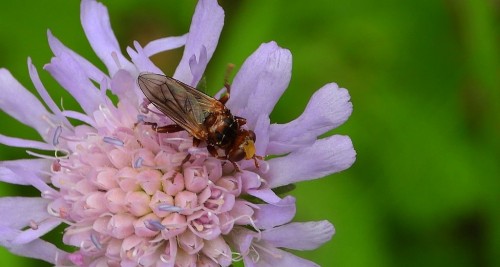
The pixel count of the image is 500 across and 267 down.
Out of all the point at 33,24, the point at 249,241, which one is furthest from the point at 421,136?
the point at 33,24

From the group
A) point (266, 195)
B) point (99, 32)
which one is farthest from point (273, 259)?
point (99, 32)

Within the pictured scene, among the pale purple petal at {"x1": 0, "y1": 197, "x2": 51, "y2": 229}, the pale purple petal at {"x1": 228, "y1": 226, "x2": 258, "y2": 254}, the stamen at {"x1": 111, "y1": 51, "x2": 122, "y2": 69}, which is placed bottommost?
the pale purple petal at {"x1": 228, "y1": 226, "x2": 258, "y2": 254}

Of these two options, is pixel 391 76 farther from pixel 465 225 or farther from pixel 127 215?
pixel 127 215

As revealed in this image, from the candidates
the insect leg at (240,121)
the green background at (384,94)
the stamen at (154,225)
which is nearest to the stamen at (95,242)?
the stamen at (154,225)

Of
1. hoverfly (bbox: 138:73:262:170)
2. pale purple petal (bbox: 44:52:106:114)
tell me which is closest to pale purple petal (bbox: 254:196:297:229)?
hoverfly (bbox: 138:73:262:170)

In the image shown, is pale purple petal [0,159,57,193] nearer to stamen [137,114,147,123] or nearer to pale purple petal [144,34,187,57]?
stamen [137,114,147,123]

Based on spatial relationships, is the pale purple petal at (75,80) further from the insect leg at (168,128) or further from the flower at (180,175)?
the insect leg at (168,128)

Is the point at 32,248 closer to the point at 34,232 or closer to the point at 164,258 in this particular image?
the point at 34,232
